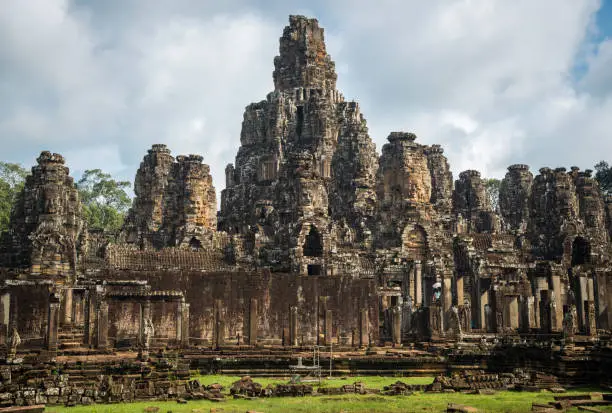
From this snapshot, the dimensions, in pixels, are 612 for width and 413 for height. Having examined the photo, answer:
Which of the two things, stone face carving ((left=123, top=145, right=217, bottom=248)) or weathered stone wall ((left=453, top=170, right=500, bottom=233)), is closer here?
stone face carving ((left=123, top=145, right=217, bottom=248))

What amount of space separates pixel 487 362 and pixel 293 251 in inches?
532

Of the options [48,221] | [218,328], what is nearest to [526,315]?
[218,328]

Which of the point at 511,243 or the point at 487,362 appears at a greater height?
the point at 511,243

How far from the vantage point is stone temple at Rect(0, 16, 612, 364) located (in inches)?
1156

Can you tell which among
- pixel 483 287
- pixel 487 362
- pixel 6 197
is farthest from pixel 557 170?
pixel 6 197

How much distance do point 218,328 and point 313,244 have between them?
12296mm

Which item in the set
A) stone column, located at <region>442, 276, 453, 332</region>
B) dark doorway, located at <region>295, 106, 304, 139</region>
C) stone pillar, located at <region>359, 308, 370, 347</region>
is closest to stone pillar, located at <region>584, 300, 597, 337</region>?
stone pillar, located at <region>359, 308, 370, 347</region>

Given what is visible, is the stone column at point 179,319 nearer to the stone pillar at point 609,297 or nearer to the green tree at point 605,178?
the stone pillar at point 609,297

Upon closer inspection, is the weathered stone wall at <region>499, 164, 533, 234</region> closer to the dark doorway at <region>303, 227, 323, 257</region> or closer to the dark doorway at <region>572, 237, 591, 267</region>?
the dark doorway at <region>572, 237, 591, 267</region>

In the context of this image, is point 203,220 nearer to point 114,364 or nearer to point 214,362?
point 214,362

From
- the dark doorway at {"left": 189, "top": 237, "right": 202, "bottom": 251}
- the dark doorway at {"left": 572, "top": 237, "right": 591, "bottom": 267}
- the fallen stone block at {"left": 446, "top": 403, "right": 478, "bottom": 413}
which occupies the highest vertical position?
the dark doorway at {"left": 189, "top": 237, "right": 202, "bottom": 251}

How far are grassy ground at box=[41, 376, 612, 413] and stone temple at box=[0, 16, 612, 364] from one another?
20.5 feet

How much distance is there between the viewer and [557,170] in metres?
42.2

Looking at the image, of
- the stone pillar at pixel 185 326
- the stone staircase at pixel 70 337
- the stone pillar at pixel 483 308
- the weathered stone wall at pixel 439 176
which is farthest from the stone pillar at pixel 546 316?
the weathered stone wall at pixel 439 176
